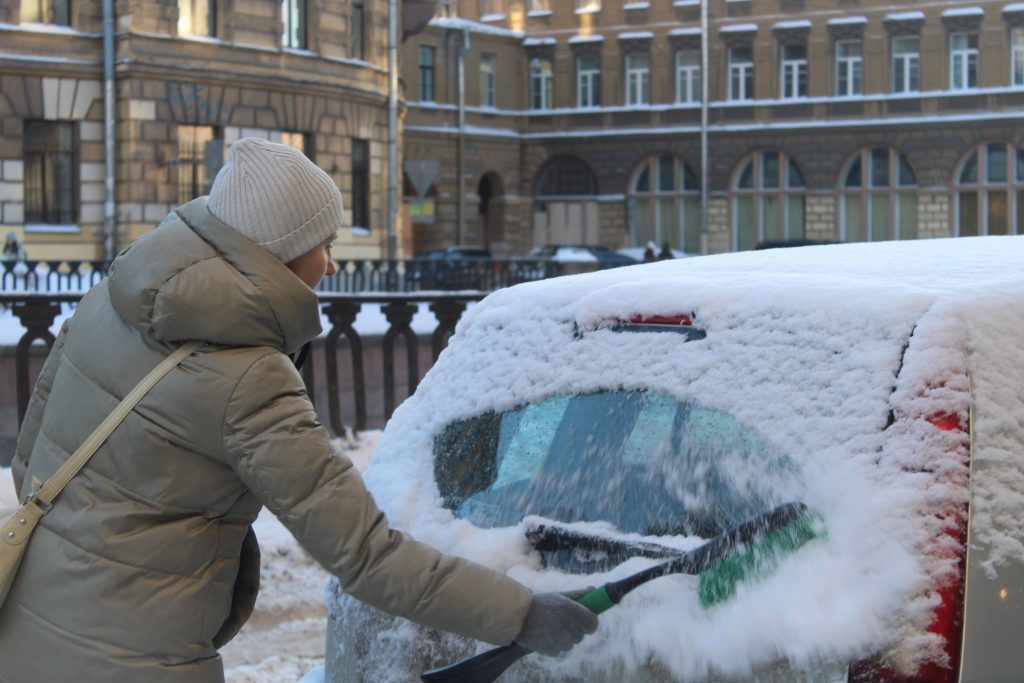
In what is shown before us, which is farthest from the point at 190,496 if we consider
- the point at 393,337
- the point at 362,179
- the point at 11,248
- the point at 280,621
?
the point at 362,179

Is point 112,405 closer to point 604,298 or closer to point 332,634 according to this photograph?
point 332,634

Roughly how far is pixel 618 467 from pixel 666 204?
2033 inches

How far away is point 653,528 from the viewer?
263 centimetres

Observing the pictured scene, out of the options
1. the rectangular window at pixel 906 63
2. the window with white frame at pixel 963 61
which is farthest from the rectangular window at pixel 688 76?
the window with white frame at pixel 963 61

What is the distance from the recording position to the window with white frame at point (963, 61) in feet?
162

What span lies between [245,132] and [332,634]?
2886 cm

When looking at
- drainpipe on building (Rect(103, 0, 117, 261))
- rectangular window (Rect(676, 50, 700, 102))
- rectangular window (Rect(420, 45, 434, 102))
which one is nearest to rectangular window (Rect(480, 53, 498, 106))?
rectangular window (Rect(420, 45, 434, 102))

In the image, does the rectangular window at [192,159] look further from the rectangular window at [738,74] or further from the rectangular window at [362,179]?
the rectangular window at [738,74]

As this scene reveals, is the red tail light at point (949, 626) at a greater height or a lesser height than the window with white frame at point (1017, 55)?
lesser

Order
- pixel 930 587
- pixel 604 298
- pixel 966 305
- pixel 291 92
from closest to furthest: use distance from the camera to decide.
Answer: pixel 930 587
pixel 966 305
pixel 604 298
pixel 291 92

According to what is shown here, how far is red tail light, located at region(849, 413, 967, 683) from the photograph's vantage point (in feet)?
7.40

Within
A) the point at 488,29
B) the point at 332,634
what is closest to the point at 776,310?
the point at 332,634

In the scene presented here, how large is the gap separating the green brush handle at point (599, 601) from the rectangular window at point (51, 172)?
93.1ft

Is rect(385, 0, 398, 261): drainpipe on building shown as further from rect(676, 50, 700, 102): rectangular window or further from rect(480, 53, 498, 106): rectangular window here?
rect(676, 50, 700, 102): rectangular window
